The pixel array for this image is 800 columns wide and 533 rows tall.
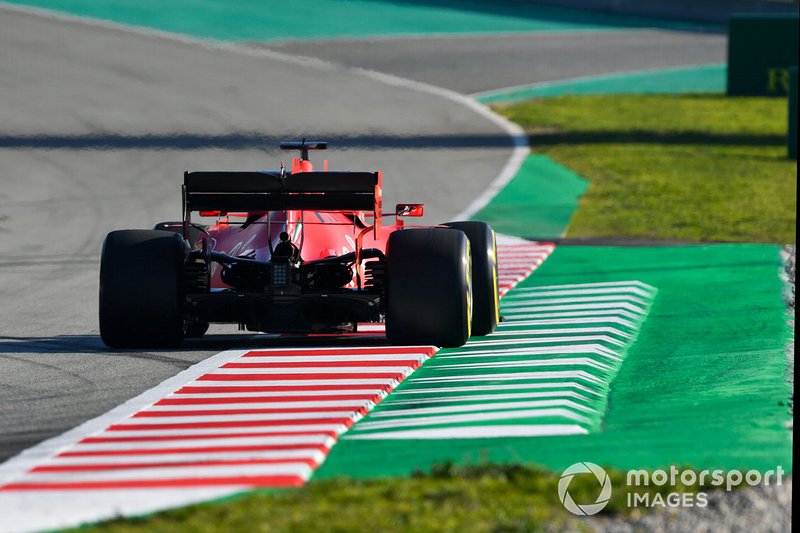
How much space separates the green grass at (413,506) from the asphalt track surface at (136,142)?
2.18 m

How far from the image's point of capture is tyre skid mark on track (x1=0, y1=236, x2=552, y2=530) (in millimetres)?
7453

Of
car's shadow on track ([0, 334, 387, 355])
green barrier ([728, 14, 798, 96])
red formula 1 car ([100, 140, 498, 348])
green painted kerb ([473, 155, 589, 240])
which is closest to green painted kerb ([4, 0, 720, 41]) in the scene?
green barrier ([728, 14, 798, 96])

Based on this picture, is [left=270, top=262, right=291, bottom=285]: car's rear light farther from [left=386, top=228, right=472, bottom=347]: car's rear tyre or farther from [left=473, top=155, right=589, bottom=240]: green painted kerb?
[left=473, top=155, right=589, bottom=240]: green painted kerb

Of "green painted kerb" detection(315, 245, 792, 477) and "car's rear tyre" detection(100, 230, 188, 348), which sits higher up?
"car's rear tyre" detection(100, 230, 188, 348)

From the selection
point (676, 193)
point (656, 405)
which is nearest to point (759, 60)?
point (676, 193)

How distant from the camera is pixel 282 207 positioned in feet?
39.4

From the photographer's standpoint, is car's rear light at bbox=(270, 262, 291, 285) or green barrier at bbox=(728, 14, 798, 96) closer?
car's rear light at bbox=(270, 262, 291, 285)

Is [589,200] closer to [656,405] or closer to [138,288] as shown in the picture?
[138,288]

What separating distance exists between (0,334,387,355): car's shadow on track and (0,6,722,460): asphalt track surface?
4cm

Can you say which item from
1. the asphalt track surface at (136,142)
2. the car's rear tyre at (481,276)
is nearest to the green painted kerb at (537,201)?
the asphalt track surface at (136,142)

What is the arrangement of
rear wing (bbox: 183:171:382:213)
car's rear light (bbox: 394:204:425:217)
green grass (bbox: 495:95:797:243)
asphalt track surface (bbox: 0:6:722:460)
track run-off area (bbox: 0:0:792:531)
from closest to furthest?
track run-off area (bbox: 0:0:792:531) < asphalt track surface (bbox: 0:6:722:460) < rear wing (bbox: 183:171:382:213) < car's rear light (bbox: 394:204:425:217) < green grass (bbox: 495:95:797:243)

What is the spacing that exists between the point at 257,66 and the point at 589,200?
47.3 feet

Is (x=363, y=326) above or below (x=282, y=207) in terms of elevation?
below

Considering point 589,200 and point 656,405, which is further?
point 589,200
